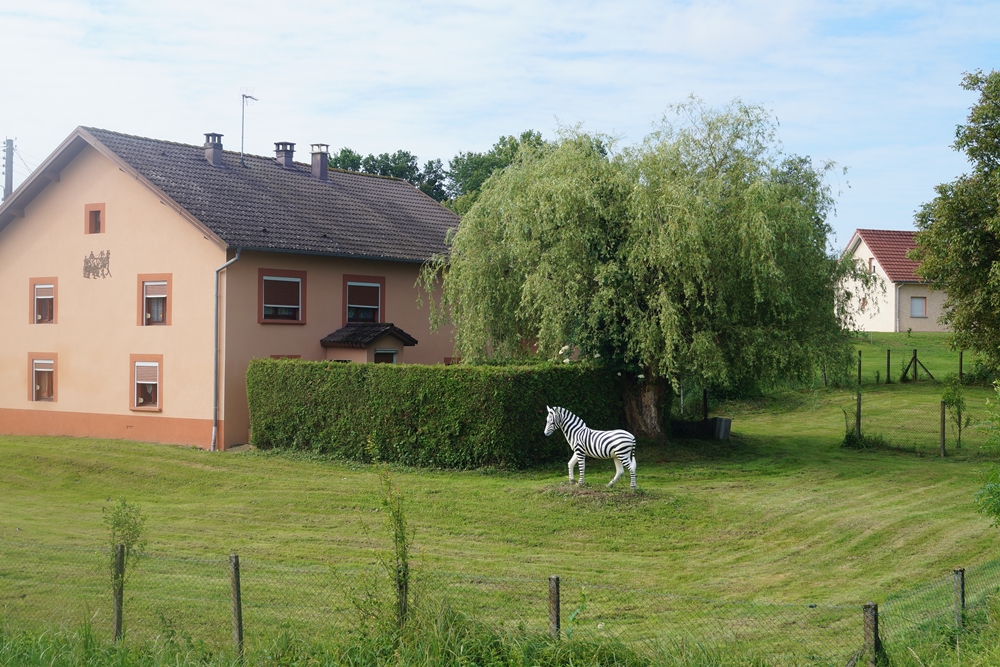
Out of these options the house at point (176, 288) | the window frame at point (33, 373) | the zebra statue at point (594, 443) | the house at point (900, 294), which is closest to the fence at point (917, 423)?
the zebra statue at point (594, 443)

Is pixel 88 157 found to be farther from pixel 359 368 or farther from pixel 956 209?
pixel 956 209

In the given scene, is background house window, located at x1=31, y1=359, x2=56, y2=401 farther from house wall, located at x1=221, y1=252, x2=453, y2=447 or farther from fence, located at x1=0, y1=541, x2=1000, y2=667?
fence, located at x1=0, y1=541, x2=1000, y2=667

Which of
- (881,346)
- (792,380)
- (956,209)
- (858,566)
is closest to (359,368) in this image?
(792,380)

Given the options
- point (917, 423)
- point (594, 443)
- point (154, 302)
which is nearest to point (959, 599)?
point (594, 443)

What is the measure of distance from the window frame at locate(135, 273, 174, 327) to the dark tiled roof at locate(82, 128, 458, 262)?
2.24m

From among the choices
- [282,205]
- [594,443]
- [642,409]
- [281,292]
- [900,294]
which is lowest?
[594,443]

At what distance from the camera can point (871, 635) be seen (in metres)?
7.82

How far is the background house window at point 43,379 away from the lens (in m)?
30.1

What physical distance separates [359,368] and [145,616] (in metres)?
13.6

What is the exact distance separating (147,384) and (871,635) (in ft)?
77.7

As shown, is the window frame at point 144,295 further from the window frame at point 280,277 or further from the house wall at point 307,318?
the window frame at point 280,277

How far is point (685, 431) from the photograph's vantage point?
88.5ft

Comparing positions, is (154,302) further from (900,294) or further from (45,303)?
(900,294)

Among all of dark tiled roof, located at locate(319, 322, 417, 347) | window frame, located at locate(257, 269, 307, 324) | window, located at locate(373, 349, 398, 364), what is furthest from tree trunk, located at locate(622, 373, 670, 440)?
window frame, located at locate(257, 269, 307, 324)
